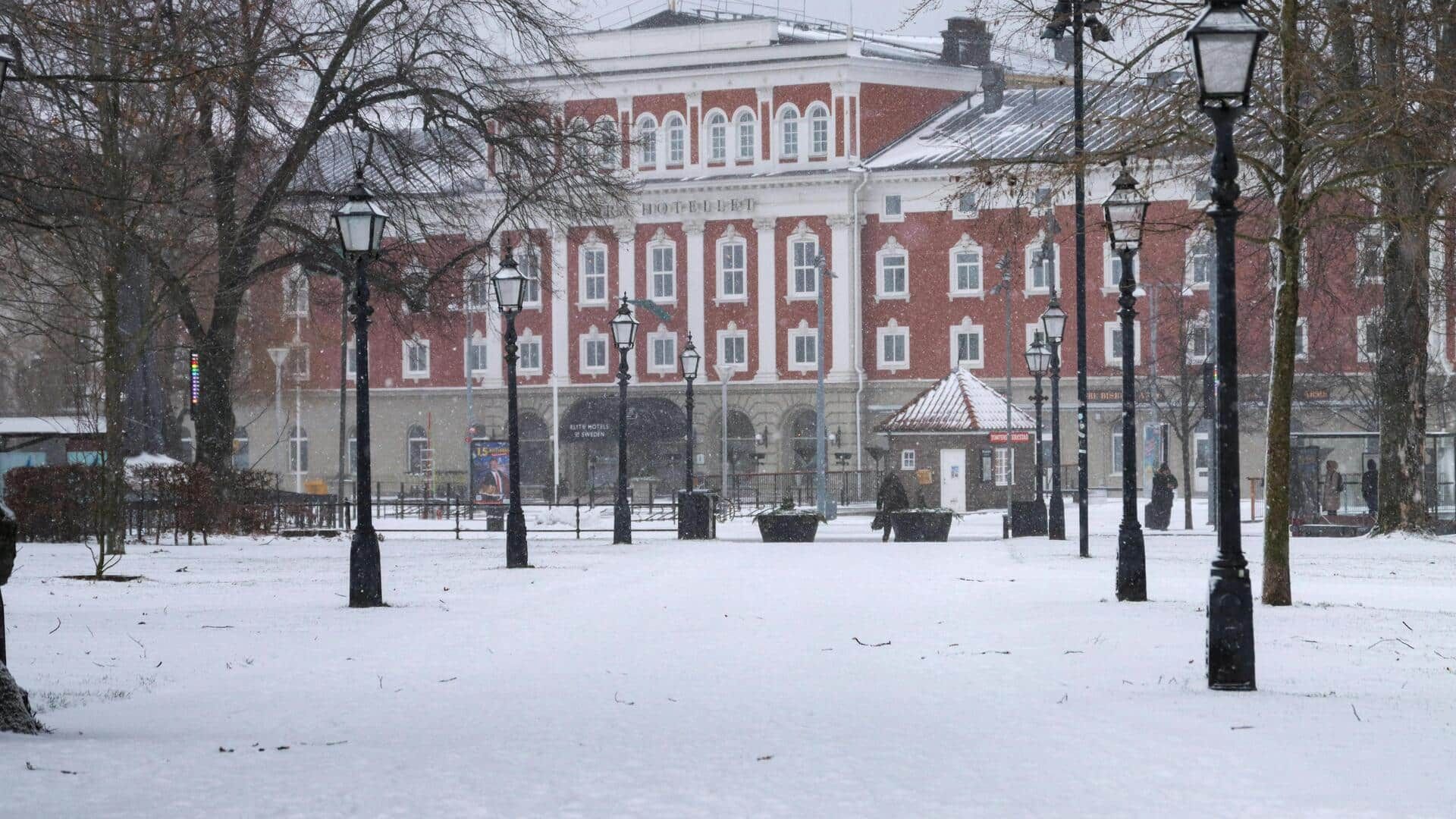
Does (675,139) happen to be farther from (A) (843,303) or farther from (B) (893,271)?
(B) (893,271)

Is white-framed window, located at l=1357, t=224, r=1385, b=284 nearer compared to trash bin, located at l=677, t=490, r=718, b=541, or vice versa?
white-framed window, located at l=1357, t=224, r=1385, b=284

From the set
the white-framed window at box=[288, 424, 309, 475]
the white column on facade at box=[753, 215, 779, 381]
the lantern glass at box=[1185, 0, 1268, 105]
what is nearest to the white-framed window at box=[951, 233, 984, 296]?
the white column on facade at box=[753, 215, 779, 381]

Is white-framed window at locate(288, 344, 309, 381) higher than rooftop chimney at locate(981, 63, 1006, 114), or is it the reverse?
rooftop chimney at locate(981, 63, 1006, 114)

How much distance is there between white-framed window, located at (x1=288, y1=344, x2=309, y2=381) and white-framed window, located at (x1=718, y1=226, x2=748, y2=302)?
644 inches

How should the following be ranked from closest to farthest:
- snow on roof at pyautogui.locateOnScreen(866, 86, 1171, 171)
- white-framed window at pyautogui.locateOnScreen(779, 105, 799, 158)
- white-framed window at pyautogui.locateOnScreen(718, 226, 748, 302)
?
1. snow on roof at pyautogui.locateOnScreen(866, 86, 1171, 171)
2. white-framed window at pyautogui.locateOnScreen(779, 105, 799, 158)
3. white-framed window at pyautogui.locateOnScreen(718, 226, 748, 302)

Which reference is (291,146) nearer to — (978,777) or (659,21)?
(978,777)

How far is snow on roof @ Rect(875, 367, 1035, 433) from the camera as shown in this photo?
2055 inches

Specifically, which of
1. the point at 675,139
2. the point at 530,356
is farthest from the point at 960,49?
the point at 530,356

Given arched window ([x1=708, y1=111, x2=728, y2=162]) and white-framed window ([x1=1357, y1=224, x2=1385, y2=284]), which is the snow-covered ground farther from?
arched window ([x1=708, y1=111, x2=728, y2=162])

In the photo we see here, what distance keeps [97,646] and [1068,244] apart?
58534 mm

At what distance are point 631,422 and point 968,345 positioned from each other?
13117mm

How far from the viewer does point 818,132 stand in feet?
224


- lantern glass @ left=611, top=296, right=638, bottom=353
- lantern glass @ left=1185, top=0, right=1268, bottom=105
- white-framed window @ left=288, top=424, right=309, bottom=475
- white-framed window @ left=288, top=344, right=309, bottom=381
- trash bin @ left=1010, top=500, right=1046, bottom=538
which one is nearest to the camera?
lantern glass @ left=1185, top=0, right=1268, bottom=105

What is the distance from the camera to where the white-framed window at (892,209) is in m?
68.2
